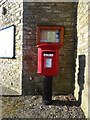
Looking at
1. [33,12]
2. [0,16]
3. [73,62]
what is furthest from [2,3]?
[73,62]

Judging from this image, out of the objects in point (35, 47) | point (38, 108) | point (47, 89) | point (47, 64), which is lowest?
point (38, 108)

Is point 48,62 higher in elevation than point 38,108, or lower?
higher

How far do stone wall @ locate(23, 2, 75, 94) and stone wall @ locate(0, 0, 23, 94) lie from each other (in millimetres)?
258

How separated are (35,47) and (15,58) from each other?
99 cm

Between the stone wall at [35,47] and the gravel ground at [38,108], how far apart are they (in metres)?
0.50

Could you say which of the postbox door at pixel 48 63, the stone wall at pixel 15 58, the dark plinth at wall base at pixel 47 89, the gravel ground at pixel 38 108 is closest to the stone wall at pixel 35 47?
the stone wall at pixel 15 58

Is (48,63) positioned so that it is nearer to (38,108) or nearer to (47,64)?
(47,64)

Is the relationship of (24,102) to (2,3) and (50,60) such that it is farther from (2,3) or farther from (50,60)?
(2,3)

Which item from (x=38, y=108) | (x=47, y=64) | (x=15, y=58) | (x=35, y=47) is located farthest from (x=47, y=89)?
(x=15, y=58)

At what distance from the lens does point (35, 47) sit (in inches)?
207

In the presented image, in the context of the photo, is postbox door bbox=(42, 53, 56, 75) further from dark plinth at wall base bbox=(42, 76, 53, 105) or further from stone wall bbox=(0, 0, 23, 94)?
stone wall bbox=(0, 0, 23, 94)

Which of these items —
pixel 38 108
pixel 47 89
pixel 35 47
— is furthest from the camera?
pixel 35 47

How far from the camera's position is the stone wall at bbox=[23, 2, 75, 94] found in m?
5.23

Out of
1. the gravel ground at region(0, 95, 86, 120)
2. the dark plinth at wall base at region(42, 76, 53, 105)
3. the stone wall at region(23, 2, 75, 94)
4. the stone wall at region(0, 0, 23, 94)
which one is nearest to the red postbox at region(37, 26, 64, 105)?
the dark plinth at wall base at region(42, 76, 53, 105)
